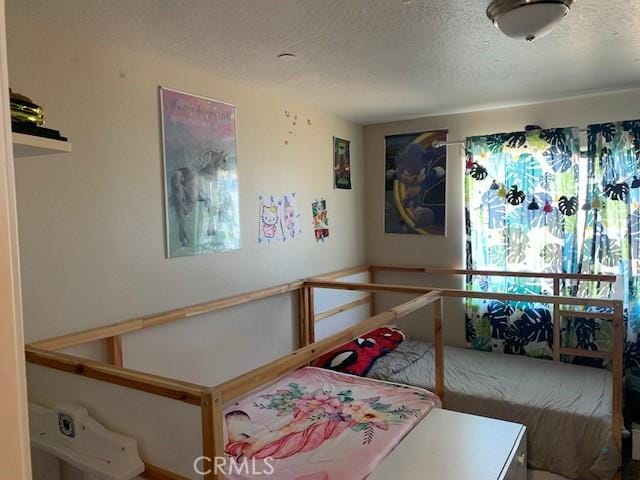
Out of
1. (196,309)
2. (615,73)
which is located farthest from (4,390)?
(615,73)

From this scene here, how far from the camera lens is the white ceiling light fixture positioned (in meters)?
1.68

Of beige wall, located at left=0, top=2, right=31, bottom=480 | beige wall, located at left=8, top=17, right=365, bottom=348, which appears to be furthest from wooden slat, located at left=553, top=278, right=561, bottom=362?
beige wall, located at left=0, top=2, right=31, bottom=480

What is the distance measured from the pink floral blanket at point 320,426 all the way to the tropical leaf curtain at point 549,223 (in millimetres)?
1506

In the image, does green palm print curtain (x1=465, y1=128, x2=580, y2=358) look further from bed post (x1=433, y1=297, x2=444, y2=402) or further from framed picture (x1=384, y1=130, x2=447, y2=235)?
bed post (x1=433, y1=297, x2=444, y2=402)

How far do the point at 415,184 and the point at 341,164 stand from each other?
2.16ft

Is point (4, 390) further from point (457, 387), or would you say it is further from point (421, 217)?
point (421, 217)

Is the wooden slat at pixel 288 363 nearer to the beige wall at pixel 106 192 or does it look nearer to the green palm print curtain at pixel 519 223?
the beige wall at pixel 106 192

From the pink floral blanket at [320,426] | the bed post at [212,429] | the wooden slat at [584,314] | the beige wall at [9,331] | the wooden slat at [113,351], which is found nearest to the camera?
the beige wall at [9,331]

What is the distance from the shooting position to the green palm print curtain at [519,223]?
11.1ft

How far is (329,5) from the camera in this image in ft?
5.77

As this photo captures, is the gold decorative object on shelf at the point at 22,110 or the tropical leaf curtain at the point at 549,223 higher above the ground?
the gold decorative object on shelf at the point at 22,110

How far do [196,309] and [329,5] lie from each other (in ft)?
5.22

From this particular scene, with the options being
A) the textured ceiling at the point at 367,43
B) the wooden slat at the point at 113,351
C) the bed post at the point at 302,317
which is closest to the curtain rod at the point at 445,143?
the textured ceiling at the point at 367,43

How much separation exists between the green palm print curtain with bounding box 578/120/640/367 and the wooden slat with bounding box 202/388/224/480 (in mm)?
2984
